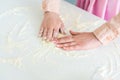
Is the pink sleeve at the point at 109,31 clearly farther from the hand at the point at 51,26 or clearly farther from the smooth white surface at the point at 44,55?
the hand at the point at 51,26

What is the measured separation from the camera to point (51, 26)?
1.13 metres

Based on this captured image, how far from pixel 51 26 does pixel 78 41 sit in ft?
0.46

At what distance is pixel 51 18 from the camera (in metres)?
1.17

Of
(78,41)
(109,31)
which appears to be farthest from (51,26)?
(109,31)

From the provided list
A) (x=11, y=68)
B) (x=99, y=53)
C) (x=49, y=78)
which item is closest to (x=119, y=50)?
(x=99, y=53)

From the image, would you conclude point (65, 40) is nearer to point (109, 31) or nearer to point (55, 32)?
point (55, 32)

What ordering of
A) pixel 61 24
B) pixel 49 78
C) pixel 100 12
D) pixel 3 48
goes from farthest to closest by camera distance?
pixel 100 12 → pixel 61 24 → pixel 3 48 → pixel 49 78

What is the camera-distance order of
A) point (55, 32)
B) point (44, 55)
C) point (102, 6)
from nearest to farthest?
1. point (44, 55)
2. point (55, 32)
3. point (102, 6)

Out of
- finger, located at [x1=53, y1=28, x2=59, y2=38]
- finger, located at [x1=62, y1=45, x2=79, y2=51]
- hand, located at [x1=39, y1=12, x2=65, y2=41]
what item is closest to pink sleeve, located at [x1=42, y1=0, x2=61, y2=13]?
hand, located at [x1=39, y1=12, x2=65, y2=41]

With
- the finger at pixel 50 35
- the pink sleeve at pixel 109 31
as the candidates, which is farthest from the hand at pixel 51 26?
the pink sleeve at pixel 109 31

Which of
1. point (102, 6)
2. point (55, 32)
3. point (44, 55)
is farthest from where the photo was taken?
point (102, 6)

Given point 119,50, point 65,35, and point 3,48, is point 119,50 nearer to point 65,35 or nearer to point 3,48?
point 65,35

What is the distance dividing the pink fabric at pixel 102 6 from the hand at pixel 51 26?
9.7 inches

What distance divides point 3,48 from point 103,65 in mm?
392
